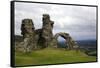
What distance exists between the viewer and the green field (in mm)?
2581

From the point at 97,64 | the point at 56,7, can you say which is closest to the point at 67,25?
the point at 56,7

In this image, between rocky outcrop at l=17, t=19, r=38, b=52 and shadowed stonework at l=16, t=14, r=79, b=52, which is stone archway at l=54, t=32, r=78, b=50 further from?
rocky outcrop at l=17, t=19, r=38, b=52

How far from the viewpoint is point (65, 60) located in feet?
9.18

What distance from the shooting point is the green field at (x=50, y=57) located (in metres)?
2.58

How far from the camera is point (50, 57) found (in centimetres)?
272

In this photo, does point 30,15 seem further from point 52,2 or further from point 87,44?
point 87,44

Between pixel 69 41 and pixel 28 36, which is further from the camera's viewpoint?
pixel 69 41

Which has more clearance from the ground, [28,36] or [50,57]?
[28,36]

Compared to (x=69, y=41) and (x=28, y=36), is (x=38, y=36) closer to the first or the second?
(x=28, y=36)

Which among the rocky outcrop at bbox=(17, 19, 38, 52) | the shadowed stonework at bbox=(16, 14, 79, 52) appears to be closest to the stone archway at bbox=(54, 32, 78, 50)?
the shadowed stonework at bbox=(16, 14, 79, 52)

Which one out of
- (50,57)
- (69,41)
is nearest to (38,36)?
(50,57)

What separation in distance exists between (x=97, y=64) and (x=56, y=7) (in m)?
0.90

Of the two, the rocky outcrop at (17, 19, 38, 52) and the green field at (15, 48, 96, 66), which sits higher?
the rocky outcrop at (17, 19, 38, 52)

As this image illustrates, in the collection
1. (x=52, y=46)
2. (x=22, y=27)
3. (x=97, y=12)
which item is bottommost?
(x=52, y=46)
